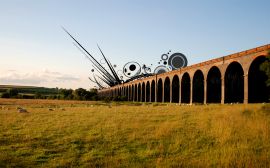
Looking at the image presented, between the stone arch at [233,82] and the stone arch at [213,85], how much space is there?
2.69 m

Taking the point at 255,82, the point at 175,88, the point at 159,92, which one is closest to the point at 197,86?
the point at 175,88

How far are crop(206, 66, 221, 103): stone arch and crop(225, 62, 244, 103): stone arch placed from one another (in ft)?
8.81

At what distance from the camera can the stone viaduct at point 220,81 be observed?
28.4 meters

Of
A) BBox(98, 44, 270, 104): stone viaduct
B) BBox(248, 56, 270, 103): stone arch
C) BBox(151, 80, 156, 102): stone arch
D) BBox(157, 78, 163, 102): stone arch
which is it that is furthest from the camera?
BBox(151, 80, 156, 102): stone arch

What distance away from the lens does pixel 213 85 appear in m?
38.6

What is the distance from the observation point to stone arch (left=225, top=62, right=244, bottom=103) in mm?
32625

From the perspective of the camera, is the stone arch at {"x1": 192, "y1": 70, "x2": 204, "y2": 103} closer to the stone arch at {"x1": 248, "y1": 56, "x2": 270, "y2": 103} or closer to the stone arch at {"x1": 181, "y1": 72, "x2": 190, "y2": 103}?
the stone arch at {"x1": 181, "y1": 72, "x2": 190, "y2": 103}

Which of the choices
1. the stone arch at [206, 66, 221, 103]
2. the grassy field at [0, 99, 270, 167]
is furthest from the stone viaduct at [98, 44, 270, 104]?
the grassy field at [0, 99, 270, 167]

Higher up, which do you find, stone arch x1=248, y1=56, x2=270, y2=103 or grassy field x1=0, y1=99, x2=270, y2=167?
stone arch x1=248, y1=56, x2=270, y2=103

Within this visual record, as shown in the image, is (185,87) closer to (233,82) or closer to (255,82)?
(233,82)

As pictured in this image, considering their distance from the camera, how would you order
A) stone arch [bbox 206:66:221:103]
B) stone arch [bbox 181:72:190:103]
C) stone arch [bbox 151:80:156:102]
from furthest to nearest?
1. stone arch [bbox 151:80:156:102]
2. stone arch [bbox 181:72:190:103]
3. stone arch [bbox 206:66:221:103]

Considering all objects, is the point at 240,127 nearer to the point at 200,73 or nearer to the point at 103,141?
the point at 103,141

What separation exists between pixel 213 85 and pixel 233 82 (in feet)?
15.9

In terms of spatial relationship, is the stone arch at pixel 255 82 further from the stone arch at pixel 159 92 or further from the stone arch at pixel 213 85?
the stone arch at pixel 159 92
